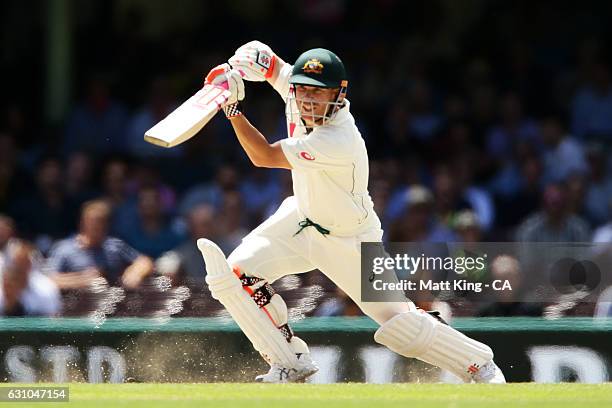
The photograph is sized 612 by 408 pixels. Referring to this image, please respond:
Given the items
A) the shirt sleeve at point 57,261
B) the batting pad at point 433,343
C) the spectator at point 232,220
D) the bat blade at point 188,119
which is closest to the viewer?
the bat blade at point 188,119

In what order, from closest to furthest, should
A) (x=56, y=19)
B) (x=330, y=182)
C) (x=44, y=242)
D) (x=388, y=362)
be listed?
(x=330, y=182)
(x=388, y=362)
(x=44, y=242)
(x=56, y=19)

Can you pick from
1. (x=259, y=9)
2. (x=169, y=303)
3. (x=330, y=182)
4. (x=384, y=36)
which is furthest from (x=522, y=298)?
(x=259, y=9)

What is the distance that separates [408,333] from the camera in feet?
22.1

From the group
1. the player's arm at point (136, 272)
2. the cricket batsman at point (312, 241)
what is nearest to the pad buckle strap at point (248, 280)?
the cricket batsman at point (312, 241)

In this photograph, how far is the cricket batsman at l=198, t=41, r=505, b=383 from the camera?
6645mm

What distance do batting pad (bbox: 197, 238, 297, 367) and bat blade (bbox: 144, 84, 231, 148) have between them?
0.59 metres

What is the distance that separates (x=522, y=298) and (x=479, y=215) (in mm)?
3141

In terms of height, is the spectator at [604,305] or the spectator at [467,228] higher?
the spectator at [467,228]

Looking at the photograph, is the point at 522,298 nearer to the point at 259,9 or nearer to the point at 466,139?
the point at 466,139

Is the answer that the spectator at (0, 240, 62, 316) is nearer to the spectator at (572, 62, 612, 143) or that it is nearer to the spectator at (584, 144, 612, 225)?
the spectator at (584, 144, 612, 225)

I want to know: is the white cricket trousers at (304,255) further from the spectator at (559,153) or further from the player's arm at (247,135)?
the spectator at (559,153)

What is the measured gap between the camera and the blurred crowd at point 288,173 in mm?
9344

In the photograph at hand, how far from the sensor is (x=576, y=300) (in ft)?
Answer: 24.4

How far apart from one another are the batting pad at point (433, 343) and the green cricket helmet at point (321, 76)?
1024 millimetres
